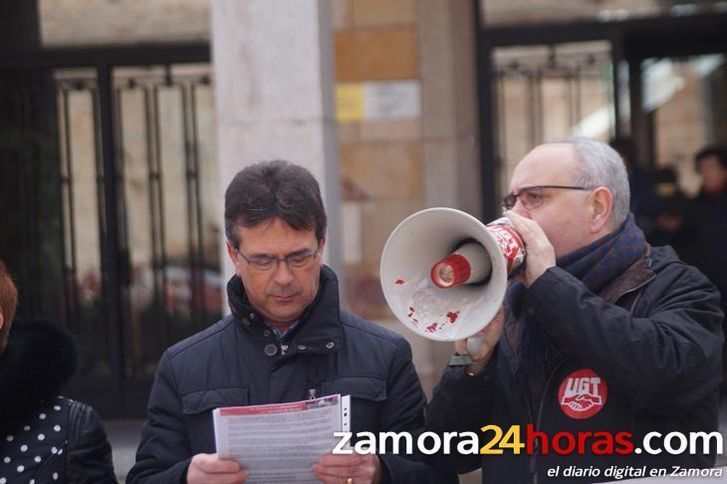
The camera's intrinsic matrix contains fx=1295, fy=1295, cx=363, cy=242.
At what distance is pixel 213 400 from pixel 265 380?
13 centimetres

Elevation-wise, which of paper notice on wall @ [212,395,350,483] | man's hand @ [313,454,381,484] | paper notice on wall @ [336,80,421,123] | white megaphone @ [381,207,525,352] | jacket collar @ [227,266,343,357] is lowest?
man's hand @ [313,454,381,484]

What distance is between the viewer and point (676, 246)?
8273 millimetres

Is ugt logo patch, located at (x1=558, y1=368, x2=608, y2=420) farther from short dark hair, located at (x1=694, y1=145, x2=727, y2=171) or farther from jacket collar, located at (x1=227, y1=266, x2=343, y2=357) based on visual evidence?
short dark hair, located at (x1=694, y1=145, x2=727, y2=171)

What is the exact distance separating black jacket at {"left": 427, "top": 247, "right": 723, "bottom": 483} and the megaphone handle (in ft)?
0.22

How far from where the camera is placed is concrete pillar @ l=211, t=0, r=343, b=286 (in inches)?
234

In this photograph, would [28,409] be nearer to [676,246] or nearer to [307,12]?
[307,12]

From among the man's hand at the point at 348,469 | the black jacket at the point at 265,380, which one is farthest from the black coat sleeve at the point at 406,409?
the man's hand at the point at 348,469

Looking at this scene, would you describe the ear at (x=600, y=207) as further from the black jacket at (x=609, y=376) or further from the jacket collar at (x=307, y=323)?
the jacket collar at (x=307, y=323)

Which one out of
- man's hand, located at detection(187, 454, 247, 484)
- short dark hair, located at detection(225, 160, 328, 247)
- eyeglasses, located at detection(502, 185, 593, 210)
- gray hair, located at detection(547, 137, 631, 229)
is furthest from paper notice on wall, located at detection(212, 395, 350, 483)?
gray hair, located at detection(547, 137, 631, 229)

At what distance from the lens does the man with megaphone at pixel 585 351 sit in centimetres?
294

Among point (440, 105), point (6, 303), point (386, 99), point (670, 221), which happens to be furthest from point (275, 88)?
point (670, 221)

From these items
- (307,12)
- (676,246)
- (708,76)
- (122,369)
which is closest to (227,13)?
(307,12)

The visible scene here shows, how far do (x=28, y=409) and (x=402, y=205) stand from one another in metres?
4.54

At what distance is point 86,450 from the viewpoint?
323cm
